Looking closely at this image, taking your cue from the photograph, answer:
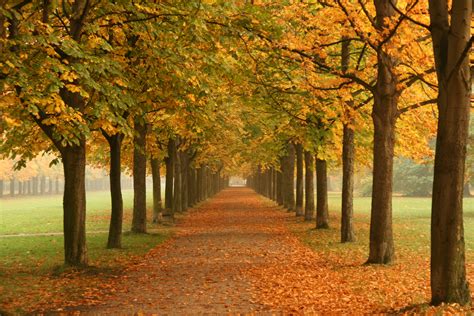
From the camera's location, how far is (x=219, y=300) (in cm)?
1070

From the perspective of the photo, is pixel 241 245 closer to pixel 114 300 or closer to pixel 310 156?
pixel 114 300

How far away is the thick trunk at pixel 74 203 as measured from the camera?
14188 millimetres

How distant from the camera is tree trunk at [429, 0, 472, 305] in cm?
862

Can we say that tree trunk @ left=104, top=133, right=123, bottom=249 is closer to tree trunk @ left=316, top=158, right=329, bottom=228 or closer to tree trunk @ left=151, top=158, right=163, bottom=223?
tree trunk @ left=151, top=158, right=163, bottom=223

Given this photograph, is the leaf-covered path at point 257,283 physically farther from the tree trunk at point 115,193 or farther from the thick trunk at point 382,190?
the tree trunk at point 115,193

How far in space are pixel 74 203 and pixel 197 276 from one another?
143 inches

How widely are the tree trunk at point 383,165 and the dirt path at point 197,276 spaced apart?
334cm

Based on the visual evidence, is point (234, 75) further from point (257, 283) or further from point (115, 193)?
point (115, 193)

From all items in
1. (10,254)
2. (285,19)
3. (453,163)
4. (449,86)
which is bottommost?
(10,254)

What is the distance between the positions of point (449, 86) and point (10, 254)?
1541cm

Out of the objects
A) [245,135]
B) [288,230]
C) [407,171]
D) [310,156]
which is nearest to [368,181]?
[407,171]

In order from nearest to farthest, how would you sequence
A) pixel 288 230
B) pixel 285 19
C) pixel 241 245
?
pixel 285 19
pixel 241 245
pixel 288 230

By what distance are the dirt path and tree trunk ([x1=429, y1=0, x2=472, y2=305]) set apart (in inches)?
125

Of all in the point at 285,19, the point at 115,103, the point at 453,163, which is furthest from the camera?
the point at 285,19
